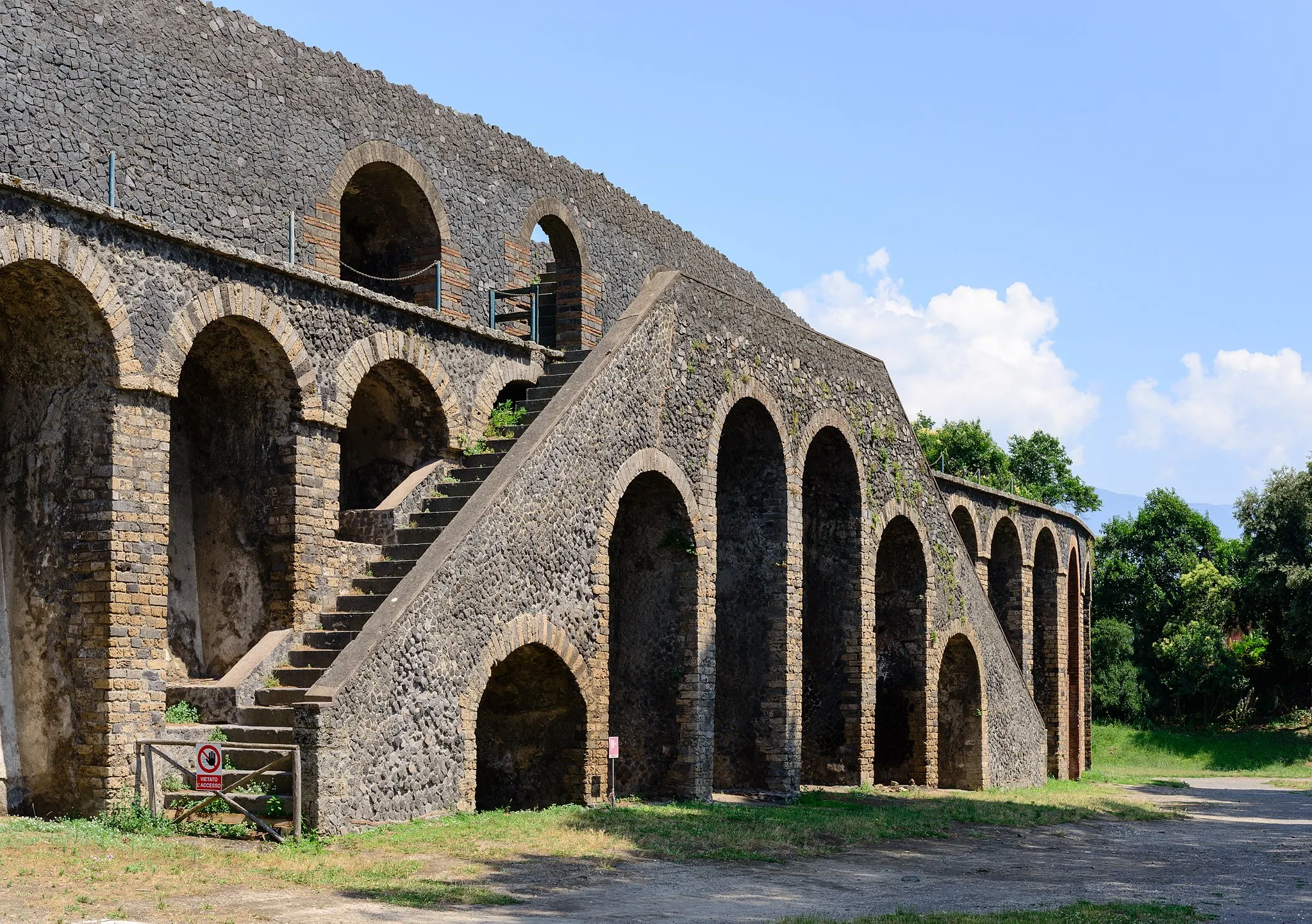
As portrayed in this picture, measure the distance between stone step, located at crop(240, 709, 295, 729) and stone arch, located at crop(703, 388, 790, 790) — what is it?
278 inches

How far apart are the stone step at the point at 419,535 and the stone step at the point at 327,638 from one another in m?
1.18

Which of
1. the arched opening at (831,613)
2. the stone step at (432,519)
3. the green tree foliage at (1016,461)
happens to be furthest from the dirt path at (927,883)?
the green tree foliage at (1016,461)

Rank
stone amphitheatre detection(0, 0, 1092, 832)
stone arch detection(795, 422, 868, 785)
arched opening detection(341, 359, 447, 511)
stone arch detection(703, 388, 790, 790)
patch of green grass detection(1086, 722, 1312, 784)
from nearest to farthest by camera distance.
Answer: stone amphitheatre detection(0, 0, 1092, 832), arched opening detection(341, 359, 447, 511), stone arch detection(703, 388, 790, 790), stone arch detection(795, 422, 868, 785), patch of green grass detection(1086, 722, 1312, 784)

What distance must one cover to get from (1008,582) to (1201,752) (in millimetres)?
14014

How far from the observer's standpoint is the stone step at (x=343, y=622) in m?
13.2

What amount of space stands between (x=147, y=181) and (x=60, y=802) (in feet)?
20.9

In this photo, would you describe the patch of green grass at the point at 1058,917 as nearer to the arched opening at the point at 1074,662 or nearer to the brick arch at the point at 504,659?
the brick arch at the point at 504,659

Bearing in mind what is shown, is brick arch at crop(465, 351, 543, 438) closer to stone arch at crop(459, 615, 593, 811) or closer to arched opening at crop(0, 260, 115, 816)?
stone arch at crop(459, 615, 593, 811)

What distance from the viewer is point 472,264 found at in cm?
Answer: 1884

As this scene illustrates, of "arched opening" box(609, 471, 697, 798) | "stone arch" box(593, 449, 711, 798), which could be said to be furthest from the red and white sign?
"arched opening" box(609, 471, 697, 798)

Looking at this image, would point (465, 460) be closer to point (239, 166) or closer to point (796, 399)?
point (239, 166)

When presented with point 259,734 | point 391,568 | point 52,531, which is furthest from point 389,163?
point 259,734

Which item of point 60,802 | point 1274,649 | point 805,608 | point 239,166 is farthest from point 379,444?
point 1274,649

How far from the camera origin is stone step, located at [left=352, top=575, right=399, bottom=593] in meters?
13.5
